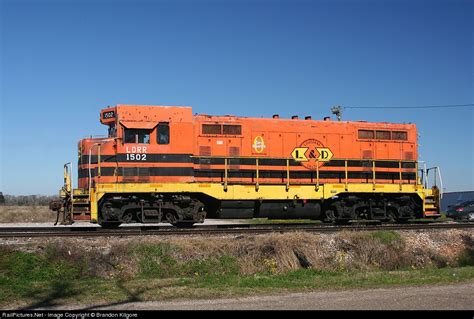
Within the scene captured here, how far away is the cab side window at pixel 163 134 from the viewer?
16.9m

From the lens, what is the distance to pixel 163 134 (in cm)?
1697

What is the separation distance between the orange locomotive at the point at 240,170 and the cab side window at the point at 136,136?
35 millimetres

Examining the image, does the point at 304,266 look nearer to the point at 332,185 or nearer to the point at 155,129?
the point at 332,185

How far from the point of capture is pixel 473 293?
8.44m

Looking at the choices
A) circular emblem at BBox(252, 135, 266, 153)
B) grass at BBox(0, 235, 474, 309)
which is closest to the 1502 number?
circular emblem at BBox(252, 135, 266, 153)

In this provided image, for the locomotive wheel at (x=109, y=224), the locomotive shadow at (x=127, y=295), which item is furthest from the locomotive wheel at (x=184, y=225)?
the locomotive shadow at (x=127, y=295)

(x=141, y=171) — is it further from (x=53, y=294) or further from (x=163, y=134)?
(x=53, y=294)

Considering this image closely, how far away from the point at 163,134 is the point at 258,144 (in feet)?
11.9

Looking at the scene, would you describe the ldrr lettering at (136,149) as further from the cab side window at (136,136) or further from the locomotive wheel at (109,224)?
the locomotive wheel at (109,224)

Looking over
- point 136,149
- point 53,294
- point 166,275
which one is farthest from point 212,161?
point 53,294

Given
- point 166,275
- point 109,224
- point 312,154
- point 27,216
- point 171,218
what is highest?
point 312,154

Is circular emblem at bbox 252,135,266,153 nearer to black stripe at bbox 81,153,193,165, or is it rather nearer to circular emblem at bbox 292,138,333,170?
circular emblem at bbox 292,138,333,170

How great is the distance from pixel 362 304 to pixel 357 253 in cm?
603

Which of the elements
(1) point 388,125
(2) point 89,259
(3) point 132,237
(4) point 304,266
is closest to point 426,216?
(1) point 388,125
